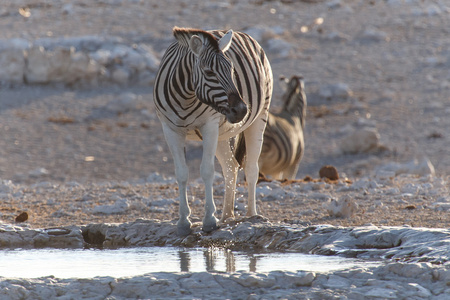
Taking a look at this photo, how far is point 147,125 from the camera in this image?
52.8 ft

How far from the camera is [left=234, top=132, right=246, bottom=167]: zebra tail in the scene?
7.28 m

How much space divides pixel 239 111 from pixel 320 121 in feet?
37.1

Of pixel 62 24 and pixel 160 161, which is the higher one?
pixel 62 24

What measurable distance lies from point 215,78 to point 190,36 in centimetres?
46

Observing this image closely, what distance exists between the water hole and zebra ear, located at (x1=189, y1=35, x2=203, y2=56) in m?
1.48

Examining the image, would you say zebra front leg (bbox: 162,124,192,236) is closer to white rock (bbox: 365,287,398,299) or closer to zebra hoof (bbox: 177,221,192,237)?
zebra hoof (bbox: 177,221,192,237)

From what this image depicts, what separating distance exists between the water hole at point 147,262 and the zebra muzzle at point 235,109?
38.5 inches

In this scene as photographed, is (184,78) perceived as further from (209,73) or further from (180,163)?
(180,163)

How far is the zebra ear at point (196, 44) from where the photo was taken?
223 inches

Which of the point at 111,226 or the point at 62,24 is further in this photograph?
the point at 62,24

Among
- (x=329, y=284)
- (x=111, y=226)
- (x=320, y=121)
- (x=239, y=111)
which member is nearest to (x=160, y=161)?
(x=320, y=121)

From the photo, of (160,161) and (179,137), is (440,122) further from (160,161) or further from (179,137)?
(179,137)

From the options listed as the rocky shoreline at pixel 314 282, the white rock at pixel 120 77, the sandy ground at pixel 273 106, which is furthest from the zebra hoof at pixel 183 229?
the white rock at pixel 120 77

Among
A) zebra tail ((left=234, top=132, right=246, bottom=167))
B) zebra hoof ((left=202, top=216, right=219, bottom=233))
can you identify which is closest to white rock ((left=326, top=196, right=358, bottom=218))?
zebra tail ((left=234, top=132, right=246, bottom=167))
